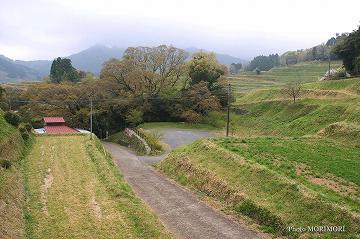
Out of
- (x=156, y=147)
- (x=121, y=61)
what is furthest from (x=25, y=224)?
(x=121, y=61)

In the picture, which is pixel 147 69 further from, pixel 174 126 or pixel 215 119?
pixel 215 119

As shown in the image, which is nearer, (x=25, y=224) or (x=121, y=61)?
(x=25, y=224)

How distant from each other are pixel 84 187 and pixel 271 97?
3872 centimetres

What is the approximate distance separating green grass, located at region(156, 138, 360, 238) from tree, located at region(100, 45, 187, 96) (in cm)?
2928

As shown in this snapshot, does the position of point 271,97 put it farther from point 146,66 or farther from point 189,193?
point 189,193

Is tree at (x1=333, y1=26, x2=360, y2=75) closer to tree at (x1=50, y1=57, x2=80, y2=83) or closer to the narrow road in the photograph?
the narrow road

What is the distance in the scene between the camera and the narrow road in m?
17.0

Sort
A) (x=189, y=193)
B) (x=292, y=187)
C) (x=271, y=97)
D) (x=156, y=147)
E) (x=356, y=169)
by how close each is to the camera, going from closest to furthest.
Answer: (x=292, y=187) < (x=356, y=169) < (x=189, y=193) < (x=156, y=147) < (x=271, y=97)

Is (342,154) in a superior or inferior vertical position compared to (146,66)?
inferior

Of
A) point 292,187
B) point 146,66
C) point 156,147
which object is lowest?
point 156,147

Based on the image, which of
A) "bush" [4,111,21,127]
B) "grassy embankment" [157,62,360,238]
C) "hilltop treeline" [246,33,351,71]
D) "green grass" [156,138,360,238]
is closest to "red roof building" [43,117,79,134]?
"bush" [4,111,21,127]

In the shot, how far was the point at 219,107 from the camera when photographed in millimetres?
56156

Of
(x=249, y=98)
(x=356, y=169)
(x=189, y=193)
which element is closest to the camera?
(x=356, y=169)

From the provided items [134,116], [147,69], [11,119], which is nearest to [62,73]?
[147,69]
